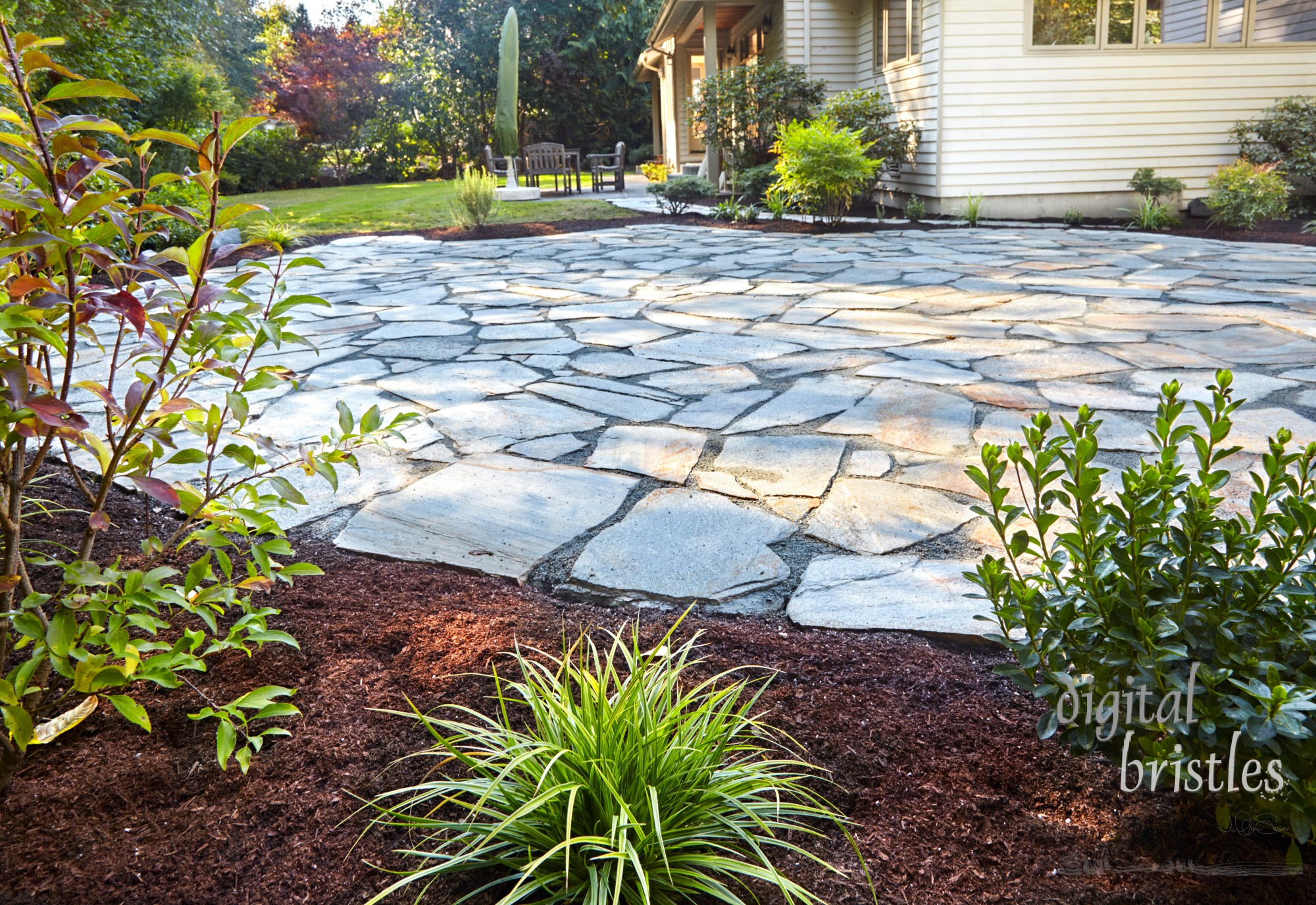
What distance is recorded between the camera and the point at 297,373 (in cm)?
441

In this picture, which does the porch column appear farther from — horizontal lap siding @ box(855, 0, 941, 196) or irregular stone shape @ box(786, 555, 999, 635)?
irregular stone shape @ box(786, 555, 999, 635)

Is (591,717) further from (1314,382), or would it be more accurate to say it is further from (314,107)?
(314,107)

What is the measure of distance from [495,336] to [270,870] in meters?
4.09

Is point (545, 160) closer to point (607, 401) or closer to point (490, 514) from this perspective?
point (607, 401)

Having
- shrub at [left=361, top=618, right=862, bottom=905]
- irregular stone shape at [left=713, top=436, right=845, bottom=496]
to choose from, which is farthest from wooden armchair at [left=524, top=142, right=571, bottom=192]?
shrub at [left=361, top=618, right=862, bottom=905]

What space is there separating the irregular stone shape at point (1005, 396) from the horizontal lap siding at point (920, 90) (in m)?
7.63

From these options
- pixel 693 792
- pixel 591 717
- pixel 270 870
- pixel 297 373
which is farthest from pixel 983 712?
pixel 297 373

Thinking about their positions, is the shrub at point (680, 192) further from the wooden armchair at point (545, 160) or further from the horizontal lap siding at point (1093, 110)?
the horizontal lap siding at point (1093, 110)

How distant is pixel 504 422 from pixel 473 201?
8.10 meters

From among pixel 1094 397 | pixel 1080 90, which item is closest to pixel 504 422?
pixel 1094 397

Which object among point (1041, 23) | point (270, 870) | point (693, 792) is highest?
point (1041, 23)

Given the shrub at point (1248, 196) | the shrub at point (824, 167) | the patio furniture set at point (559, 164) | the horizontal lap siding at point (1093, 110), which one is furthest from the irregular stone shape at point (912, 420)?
the patio furniture set at point (559, 164)

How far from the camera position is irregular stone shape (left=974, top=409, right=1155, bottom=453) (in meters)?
3.04

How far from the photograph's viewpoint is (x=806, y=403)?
369 cm
